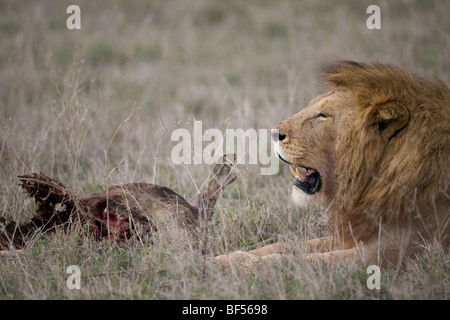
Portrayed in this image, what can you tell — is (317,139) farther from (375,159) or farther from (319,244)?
(319,244)

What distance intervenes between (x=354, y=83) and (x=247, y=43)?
22.1 feet

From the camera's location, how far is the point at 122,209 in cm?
361

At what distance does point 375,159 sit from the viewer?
315 cm

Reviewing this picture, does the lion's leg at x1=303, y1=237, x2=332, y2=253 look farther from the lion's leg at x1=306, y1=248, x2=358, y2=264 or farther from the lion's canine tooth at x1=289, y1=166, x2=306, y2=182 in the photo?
the lion's canine tooth at x1=289, y1=166, x2=306, y2=182

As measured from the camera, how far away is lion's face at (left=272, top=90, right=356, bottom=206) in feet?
10.7

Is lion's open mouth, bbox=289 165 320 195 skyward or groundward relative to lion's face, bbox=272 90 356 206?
groundward

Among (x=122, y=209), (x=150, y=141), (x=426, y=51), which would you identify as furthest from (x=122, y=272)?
(x=426, y=51)

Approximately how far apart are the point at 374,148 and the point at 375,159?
59mm

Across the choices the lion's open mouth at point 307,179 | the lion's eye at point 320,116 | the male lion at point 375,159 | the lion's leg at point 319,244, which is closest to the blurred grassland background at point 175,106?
the lion's leg at point 319,244

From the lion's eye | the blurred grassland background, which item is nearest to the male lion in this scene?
the lion's eye

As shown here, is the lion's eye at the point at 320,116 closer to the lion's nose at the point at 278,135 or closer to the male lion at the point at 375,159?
the male lion at the point at 375,159

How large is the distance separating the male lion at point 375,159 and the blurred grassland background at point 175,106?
159mm

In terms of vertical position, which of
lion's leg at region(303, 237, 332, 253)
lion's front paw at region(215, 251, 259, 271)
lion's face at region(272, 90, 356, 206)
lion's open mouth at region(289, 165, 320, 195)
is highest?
lion's face at region(272, 90, 356, 206)
